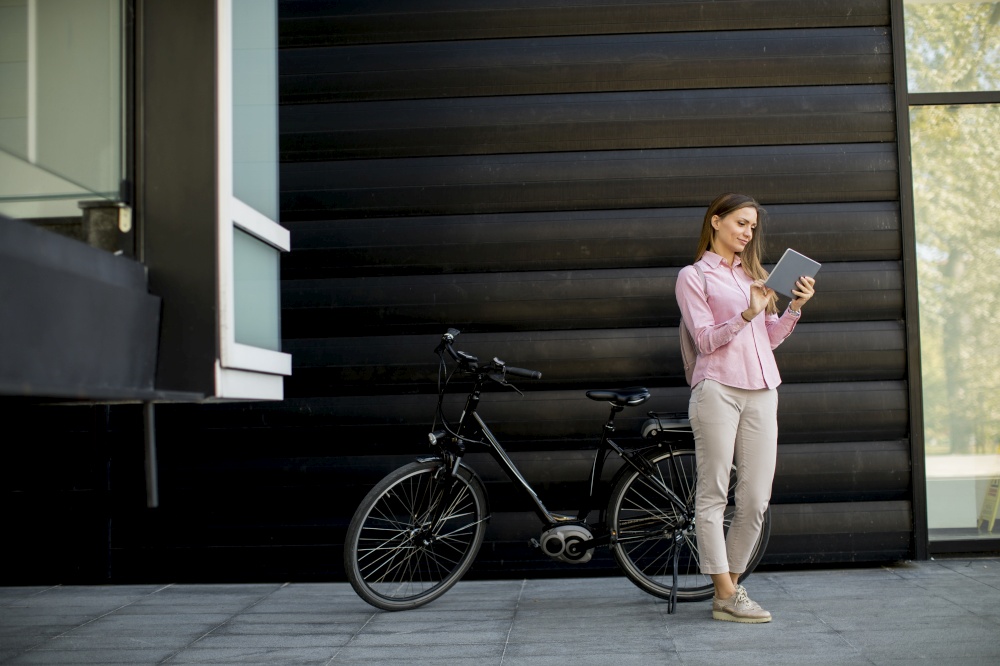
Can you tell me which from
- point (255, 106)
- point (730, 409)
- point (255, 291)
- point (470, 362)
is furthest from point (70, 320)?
point (730, 409)

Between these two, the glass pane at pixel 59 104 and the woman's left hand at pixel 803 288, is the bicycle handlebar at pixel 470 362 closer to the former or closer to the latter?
the woman's left hand at pixel 803 288

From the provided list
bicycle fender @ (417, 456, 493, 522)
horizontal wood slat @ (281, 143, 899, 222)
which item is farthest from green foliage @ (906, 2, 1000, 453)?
bicycle fender @ (417, 456, 493, 522)

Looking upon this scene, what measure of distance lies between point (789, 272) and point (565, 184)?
1364mm

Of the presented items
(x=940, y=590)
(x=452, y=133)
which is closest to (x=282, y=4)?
(x=452, y=133)

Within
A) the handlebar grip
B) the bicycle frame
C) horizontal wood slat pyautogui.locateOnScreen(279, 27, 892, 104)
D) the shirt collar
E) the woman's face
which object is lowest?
the bicycle frame

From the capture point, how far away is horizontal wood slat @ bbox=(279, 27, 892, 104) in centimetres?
446

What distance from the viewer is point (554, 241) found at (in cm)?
443

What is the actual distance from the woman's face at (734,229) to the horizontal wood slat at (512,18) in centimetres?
126

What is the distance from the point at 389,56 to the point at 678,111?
139 cm

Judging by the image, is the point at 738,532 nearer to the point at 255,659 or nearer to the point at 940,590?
the point at 940,590

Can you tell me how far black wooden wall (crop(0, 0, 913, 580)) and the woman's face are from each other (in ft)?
2.31

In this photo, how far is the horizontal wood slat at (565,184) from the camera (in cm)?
444

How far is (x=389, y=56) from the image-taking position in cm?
447

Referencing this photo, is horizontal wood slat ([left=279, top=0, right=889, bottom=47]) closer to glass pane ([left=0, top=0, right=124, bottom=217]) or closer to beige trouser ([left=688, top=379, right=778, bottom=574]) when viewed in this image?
glass pane ([left=0, top=0, right=124, bottom=217])
